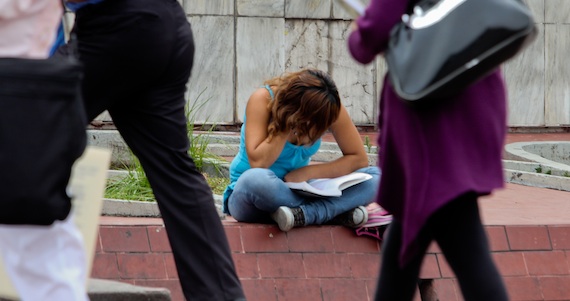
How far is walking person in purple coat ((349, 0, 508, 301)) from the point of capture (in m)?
3.22

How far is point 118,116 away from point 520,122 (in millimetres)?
Answer: 9031

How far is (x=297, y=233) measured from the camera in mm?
5391

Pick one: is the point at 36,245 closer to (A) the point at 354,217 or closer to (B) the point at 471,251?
(B) the point at 471,251

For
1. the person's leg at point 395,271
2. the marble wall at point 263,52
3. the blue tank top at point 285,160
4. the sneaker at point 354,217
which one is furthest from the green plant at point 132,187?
the marble wall at point 263,52

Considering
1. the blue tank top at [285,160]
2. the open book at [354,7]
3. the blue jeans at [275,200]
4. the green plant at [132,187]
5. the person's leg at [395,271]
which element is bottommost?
the green plant at [132,187]

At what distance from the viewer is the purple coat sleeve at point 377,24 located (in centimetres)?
325

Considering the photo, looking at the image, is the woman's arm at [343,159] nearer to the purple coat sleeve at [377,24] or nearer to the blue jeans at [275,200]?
the blue jeans at [275,200]

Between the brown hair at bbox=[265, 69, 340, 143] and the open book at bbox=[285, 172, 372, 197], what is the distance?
0.24 metres

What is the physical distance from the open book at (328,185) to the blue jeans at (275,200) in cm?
4

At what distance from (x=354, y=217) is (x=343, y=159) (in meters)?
0.36

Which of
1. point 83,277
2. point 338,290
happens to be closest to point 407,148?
point 83,277

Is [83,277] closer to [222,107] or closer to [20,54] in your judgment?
[20,54]

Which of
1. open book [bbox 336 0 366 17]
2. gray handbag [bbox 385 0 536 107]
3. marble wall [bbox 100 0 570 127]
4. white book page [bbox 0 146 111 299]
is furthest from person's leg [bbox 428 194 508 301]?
marble wall [bbox 100 0 570 127]

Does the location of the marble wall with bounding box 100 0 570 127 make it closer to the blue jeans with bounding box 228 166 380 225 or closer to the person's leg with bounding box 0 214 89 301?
the blue jeans with bounding box 228 166 380 225
